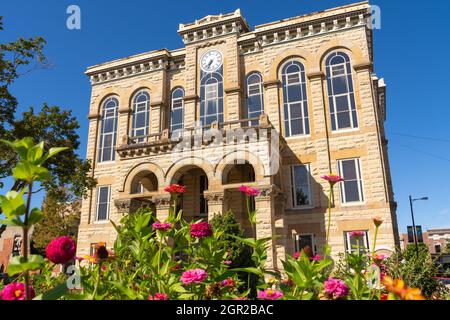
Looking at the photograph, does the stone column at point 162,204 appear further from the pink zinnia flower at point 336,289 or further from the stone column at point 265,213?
the pink zinnia flower at point 336,289

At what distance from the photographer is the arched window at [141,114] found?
89.4 ft

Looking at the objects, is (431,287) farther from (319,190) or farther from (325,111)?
(325,111)

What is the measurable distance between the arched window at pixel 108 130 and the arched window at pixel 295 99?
1419 centimetres

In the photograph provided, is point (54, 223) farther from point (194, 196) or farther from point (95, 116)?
point (194, 196)

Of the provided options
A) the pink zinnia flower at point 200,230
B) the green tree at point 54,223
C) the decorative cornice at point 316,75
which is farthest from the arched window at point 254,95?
the green tree at point 54,223

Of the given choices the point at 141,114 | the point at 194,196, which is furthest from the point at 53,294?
the point at 141,114

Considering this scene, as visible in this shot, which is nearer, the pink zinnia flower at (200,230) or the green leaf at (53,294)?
the green leaf at (53,294)

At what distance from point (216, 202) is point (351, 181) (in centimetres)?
835

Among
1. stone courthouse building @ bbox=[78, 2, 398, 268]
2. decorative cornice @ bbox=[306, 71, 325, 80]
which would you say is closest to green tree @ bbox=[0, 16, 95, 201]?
stone courthouse building @ bbox=[78, 2, 398, 268]

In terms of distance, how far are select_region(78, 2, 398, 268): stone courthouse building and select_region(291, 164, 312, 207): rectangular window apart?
6 centimetres

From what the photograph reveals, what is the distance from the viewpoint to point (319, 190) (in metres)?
20.8

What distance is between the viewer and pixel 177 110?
27141 millimetres

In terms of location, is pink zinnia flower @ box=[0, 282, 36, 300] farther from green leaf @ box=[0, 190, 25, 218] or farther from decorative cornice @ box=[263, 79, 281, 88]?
decorative cornice @ box=[263, 79, 281, 88]
